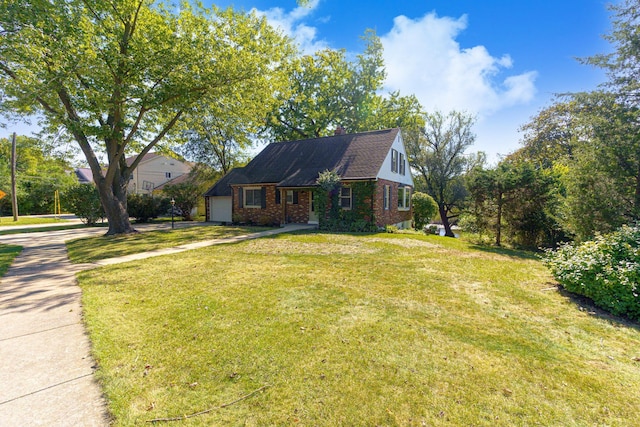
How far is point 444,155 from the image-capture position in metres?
25.9

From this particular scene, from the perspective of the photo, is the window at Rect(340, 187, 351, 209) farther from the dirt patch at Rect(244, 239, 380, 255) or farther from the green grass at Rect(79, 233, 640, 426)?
the green grass at Rect(79, 233, 640, 426)

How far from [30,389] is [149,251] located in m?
7.68

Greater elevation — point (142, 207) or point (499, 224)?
point (142, 207)

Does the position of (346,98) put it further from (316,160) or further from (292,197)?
(292,197)

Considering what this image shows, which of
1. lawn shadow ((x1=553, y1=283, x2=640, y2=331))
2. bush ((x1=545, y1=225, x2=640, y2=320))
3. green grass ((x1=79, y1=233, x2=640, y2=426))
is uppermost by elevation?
bush ((x1=545, y1=225, x2=640, y2=320))

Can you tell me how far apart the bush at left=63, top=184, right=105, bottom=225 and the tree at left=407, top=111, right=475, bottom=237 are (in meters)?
25.3

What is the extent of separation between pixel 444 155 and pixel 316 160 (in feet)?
45.3

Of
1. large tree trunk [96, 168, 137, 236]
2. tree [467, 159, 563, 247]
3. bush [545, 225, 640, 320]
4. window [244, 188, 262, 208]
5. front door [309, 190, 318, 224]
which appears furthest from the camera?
window [244, 188, 262, 208]

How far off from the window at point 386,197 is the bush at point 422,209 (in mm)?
5748

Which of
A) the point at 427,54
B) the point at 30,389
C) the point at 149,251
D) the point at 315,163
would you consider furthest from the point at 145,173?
the point at 30,389

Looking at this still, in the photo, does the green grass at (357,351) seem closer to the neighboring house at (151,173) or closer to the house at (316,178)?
the house at (316,178)

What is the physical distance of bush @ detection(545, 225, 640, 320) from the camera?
4434mm

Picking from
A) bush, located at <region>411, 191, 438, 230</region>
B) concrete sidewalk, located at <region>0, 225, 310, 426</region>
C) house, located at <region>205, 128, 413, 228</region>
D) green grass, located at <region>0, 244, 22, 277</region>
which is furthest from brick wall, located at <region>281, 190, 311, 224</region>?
concrete sidewalk, located at <region>0, 225, 310, 426</region>

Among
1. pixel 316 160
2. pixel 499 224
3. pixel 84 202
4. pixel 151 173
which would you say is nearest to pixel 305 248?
pixel 499 224
